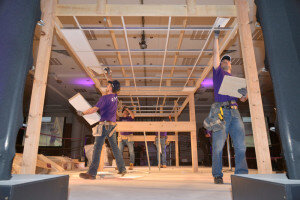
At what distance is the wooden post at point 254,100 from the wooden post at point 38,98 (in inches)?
90.2

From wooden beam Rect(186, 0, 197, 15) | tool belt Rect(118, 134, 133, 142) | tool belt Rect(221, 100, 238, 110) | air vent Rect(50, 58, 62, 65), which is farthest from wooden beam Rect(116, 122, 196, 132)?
air vent Rect(50, 58, 62, 65)

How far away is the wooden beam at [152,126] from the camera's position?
5156 mm

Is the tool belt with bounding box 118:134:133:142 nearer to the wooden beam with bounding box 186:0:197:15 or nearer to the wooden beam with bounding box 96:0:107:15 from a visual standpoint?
the wooden beam with bounding box 96:0:107:15

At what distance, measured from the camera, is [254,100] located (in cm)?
225

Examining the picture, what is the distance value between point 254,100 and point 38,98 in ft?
7.81

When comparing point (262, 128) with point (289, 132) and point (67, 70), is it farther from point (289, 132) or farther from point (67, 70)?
point (67, 70)

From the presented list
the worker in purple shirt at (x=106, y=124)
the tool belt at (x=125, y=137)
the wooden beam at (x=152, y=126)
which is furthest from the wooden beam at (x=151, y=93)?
the worker in purple shirt at (x=106, y=124)

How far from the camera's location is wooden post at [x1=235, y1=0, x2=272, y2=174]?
205cm

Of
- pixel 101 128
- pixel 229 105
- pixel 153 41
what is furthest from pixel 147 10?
pixel 153 41

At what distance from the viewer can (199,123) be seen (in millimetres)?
16719

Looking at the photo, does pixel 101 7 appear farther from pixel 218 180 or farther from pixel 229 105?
pixel 218 180

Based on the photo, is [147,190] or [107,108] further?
[107,108]

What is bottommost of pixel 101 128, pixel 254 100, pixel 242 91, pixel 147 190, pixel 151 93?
pixel 147 190

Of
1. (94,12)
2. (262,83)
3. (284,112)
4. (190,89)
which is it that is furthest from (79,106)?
(262,83)
